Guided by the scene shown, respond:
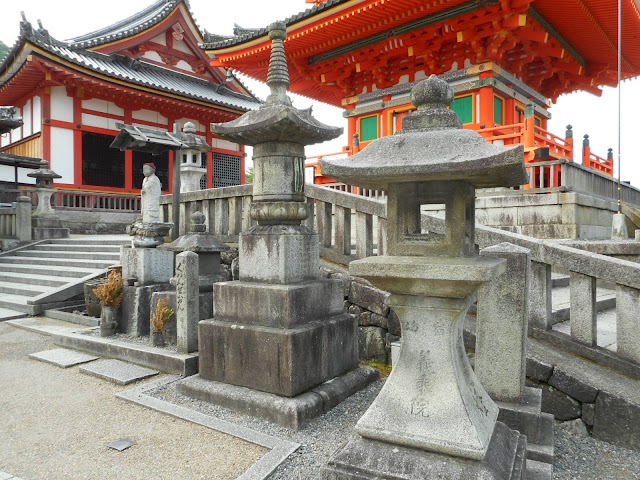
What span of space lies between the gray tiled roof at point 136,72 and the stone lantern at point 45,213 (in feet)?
12.4

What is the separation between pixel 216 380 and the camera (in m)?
4.38

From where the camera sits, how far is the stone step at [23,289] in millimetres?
9717

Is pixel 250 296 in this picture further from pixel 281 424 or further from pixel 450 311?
pixel 450 311

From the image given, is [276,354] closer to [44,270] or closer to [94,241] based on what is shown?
[44,270]

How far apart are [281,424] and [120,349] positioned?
3.11 meters

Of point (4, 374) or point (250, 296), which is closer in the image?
point (250, 296)

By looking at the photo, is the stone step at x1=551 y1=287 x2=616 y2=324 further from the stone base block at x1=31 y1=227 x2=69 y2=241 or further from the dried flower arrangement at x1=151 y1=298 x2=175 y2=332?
the stone base block at x1=31 y1=227 x2=69 y2=241

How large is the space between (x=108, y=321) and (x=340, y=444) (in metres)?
4.89

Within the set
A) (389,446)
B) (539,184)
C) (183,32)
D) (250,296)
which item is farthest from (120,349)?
(183,32)

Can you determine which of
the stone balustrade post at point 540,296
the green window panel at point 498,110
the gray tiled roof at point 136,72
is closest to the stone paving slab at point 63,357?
the stone balustrade post at point 540,296

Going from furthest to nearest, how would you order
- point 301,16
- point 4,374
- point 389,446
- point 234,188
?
1. point 301,16
2. point 234,188
3. point 4,374
4. point 389,446

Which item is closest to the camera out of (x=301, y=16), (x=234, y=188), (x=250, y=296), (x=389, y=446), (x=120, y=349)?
(x=389, y=446)

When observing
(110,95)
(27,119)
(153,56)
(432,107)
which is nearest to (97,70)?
(110,95)

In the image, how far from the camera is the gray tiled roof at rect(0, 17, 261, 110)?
44.4 feet
